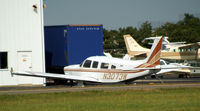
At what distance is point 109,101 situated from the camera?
1531 centimetres

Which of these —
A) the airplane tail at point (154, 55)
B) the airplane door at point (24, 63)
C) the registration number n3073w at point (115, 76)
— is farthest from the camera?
the airplane door at point (24, 63)

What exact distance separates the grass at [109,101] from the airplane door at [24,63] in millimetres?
9820

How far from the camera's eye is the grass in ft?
44.6

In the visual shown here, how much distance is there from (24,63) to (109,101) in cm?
1344

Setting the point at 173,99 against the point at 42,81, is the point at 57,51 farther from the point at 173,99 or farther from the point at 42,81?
the point at 173,99

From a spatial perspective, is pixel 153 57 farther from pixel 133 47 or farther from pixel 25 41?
pixel 133 47

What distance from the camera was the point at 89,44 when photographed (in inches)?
1135

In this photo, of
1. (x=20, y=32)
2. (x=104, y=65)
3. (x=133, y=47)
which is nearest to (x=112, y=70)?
(x=104, y=65)

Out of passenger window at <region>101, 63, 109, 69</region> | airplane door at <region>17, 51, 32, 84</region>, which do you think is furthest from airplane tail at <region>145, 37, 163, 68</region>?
airplane door at <region>17, 51, 32, 84</region>

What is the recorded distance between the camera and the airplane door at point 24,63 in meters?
27.4

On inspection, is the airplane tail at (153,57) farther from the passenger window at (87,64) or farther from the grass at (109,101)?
the grass at (109,101)

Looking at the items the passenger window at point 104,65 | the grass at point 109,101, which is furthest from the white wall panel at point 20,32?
the grass at point 109,101

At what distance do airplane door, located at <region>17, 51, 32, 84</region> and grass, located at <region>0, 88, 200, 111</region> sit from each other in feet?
32.2

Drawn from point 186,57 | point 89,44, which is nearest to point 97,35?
point 89,44
